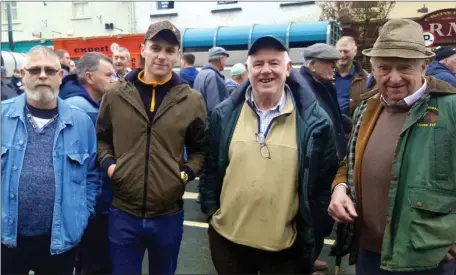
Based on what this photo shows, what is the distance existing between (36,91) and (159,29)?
0.85 m

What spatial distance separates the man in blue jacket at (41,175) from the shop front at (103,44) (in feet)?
51.2

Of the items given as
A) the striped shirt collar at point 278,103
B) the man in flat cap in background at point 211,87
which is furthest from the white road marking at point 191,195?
the striped shirt collar at point 278,103

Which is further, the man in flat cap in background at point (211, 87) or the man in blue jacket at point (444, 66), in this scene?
the man in flat cap in background at point (211, 87)

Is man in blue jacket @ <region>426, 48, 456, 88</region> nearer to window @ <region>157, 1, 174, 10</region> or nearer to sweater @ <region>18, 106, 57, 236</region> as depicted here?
sweater @ <region>18, 106, 57, 236</region>

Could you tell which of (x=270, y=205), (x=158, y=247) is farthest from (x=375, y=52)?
(x=158, y=247)

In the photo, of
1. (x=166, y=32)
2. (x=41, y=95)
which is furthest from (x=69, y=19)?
(x=166, y=32)

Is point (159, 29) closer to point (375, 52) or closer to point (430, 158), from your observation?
point (375, 52)

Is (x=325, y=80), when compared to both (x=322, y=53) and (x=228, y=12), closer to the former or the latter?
(x=322, y=53)

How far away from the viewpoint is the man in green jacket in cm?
191

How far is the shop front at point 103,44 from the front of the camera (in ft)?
59.7

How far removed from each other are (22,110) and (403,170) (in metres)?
2.18

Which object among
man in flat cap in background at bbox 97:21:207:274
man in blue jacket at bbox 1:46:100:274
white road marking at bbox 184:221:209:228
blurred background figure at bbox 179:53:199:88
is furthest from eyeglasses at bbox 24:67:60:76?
blurred background figure at bbox 179:53:199:88

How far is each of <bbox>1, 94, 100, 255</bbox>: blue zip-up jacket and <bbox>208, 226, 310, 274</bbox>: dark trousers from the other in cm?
88

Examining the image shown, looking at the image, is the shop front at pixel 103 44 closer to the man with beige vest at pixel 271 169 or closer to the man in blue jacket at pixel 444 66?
the man in blue jacket at pixel 444 66
